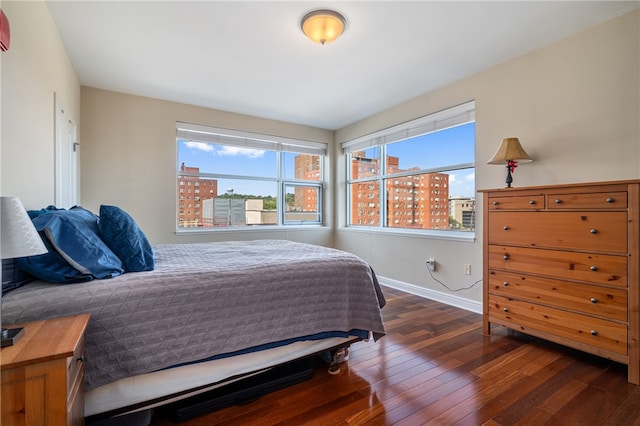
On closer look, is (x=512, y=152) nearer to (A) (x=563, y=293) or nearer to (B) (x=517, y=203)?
(B) (x=517, y=203)

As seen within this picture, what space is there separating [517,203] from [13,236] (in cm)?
281

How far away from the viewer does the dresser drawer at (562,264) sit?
6.00 feet

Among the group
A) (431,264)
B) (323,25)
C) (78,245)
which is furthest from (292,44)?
(431,264)

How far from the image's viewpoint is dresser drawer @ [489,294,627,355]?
5.98ft

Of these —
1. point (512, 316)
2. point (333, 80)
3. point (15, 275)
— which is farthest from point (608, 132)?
point (15, 275)

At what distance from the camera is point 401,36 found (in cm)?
233

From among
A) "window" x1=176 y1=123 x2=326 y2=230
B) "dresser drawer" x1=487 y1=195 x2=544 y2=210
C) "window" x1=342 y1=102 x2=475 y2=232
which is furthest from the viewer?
"window" x1=176 y1=123 x2=326 y2=230

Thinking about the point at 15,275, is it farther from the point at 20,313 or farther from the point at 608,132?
the point at 608,132

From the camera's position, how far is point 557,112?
2.45 metres

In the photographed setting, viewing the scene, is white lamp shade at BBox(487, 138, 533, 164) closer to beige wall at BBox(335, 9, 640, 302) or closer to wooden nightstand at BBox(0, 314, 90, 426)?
beige wall at BBox(335, 9, 640, 302)

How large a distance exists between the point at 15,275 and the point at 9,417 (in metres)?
0.67

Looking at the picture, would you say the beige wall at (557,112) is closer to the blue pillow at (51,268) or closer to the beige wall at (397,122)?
the beige wall at (397,122)

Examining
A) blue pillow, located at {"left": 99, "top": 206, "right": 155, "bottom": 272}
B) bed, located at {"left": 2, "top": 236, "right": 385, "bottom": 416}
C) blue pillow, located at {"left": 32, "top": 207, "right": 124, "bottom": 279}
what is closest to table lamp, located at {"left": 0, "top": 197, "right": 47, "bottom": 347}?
bed, located at {"left": 2, "top": 236, "right": 385, "bottom": 416}

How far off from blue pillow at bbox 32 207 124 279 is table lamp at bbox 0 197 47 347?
381 millimetres
